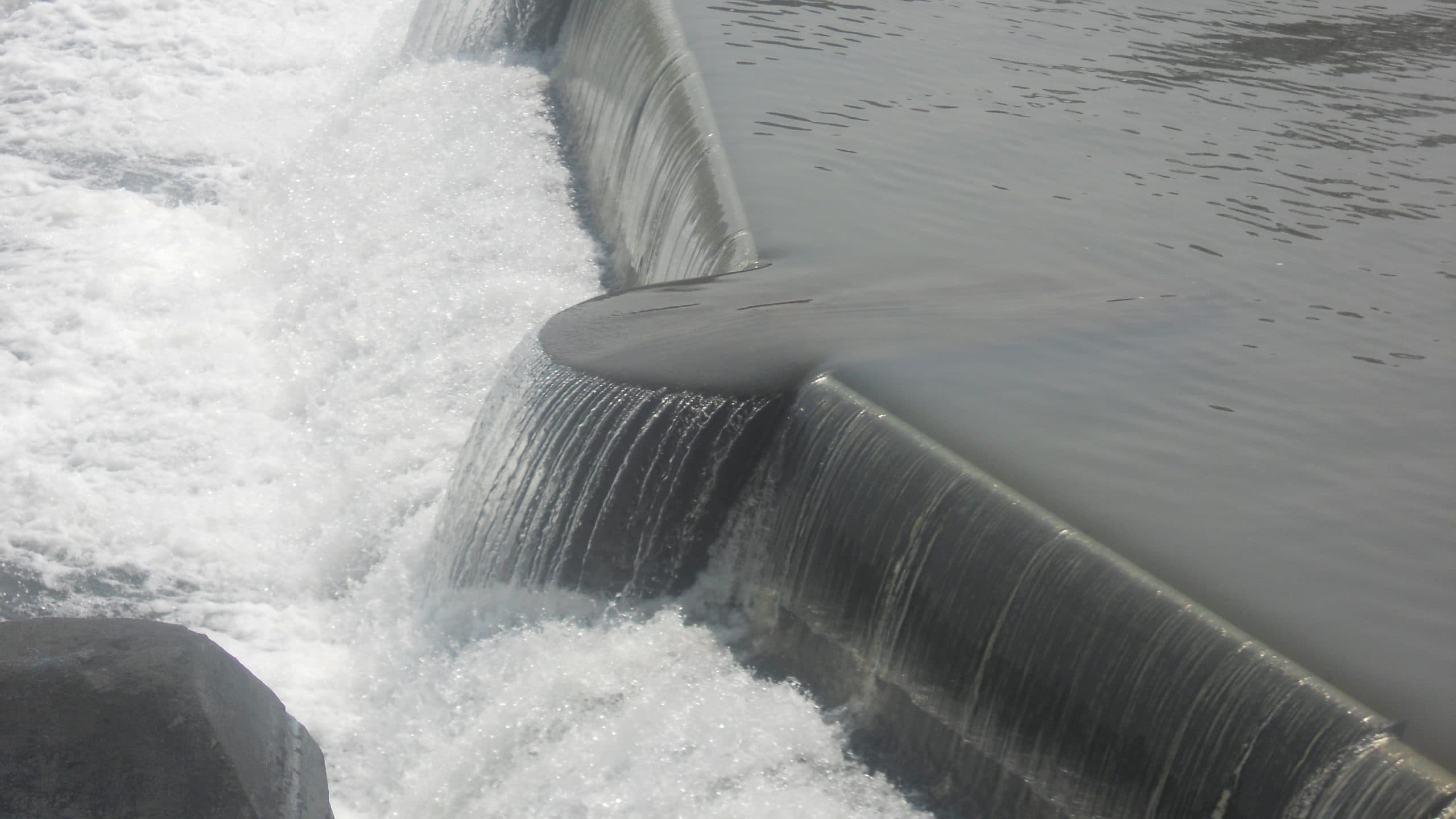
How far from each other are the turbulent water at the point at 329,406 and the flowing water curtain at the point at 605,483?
13 cm

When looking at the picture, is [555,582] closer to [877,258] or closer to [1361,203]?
[877,258]

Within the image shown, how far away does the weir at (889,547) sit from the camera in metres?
3.49

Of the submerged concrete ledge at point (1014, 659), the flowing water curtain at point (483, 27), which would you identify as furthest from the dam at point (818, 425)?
the flowing water curtain at point (483, 27)

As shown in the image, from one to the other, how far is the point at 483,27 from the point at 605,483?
6.83 meters

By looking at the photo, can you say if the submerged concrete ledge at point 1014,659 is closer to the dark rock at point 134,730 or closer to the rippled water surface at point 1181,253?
the rippled water surface at point 1181,253

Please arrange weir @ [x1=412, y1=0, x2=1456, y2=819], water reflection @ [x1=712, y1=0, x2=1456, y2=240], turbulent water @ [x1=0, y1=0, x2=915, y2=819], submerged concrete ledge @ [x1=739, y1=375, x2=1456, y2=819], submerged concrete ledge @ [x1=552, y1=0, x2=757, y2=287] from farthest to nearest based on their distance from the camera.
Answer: water reflection @ [x1=712, y1=0, x2=1456, y2=240], submerged concrete ledge @ [x1=552, y1=0, x2=757, y2=287], turbulent water @ [x1=0, y1=0, x2=915, y2=819], weir @ [x1=412, y1=0, x2=1456, y2=819], submerged concrete ledge @ [x1=739, y1=375, x2=1456, y2=819]

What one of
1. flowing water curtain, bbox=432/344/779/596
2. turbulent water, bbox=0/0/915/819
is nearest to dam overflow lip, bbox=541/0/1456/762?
flowing water curtain, bbox=432/344/779/596

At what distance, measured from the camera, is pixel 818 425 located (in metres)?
4.59

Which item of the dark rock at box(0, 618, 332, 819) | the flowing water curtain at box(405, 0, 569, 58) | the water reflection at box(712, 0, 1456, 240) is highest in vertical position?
the water reflection at box(712, 0, 1456, 240)

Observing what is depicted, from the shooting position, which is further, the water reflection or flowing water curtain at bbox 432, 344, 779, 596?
the water reflection

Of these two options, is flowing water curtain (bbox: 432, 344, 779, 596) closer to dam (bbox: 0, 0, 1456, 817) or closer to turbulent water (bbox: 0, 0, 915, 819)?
dam (bbox: 0, 0, 1456, 817)

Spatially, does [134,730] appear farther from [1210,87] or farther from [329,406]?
[1210,87]

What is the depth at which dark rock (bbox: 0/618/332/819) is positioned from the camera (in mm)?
3438

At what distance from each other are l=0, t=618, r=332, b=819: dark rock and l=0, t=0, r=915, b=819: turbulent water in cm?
76
